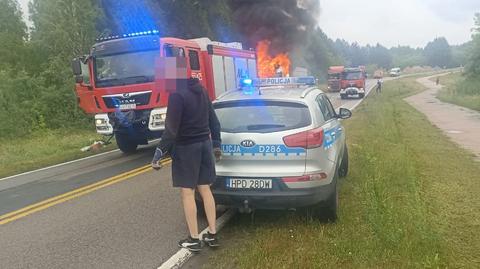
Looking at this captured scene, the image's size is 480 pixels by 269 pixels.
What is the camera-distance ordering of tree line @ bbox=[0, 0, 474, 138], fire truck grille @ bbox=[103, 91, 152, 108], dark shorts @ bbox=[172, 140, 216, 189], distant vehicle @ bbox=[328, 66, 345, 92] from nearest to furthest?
dark shorts @ bbox=[172, 140, 216, 189] < fire truck grille @ bbox=[103, 91, 152, 108] < tree line @ bbox=[0, 0, 474, 138] < distant vehicle @ bbox=[328, 66, 345, 92]

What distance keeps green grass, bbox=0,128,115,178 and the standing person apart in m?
7.32

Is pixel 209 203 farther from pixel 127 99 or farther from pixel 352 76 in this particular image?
pixel 352 76

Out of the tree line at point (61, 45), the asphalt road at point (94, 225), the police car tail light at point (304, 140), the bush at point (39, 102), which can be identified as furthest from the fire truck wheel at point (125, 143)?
the bush at point (39, 102)

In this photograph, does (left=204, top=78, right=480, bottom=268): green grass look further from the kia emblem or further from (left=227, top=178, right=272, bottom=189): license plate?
the kia emblem

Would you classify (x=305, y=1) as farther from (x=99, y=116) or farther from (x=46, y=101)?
(x=99, y=116)

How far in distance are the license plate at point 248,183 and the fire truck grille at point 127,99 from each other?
6303 millimetres

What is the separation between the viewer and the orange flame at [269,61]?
2441 cm

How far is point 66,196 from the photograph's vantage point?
24.5 feet

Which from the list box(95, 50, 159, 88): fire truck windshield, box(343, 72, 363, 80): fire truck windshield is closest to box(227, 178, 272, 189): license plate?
box(95, 50, 159, 88): fire truck windshield

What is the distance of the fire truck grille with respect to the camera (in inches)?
436

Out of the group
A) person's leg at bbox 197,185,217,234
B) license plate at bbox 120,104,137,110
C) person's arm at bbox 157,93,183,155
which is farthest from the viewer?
license plate at bbox 120,104,137,110

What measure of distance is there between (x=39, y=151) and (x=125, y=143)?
365 centimetres

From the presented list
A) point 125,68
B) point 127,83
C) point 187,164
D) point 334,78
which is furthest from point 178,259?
point 334,78

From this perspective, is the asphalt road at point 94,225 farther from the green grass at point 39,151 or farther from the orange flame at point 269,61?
the orange flame at point 269,61
